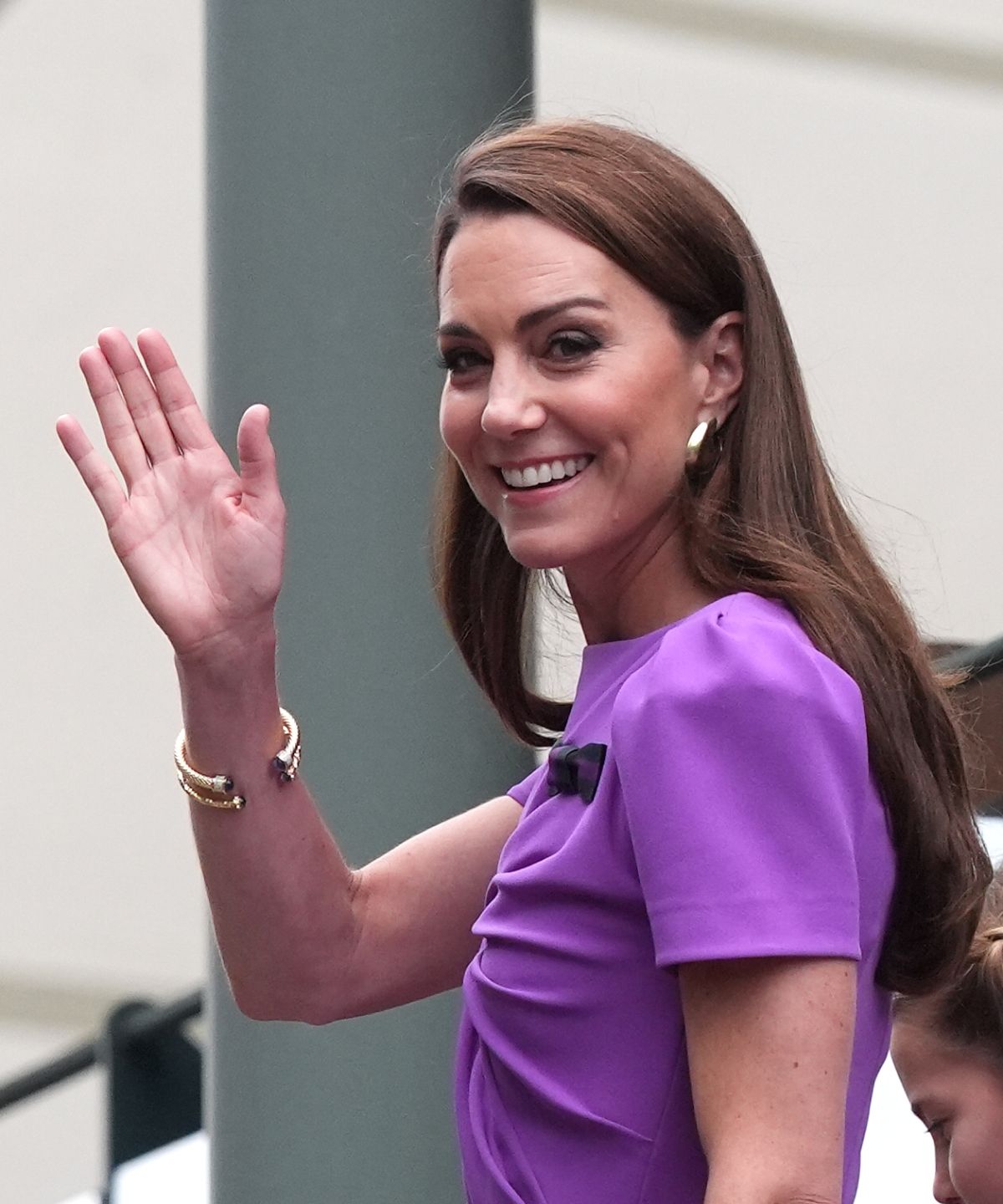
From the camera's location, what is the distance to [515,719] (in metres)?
2.38

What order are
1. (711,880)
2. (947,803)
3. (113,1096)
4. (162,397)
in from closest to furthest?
(711,880) → (947,803) → (162,397) → (113,1096)

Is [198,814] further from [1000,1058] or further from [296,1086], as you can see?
[296,1086]

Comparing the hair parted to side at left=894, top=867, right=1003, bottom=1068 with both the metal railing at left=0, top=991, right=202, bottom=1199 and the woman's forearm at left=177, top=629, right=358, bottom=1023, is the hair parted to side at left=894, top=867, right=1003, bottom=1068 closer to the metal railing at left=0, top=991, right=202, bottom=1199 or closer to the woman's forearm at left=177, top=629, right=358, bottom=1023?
the woman's forearm at left=177, top=629, right=358, bottom=1023

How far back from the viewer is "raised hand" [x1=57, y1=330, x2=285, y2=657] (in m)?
2.04

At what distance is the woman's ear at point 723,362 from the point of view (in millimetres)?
2008

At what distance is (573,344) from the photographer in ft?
6.43

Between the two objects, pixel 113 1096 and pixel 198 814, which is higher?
pixel 198 814

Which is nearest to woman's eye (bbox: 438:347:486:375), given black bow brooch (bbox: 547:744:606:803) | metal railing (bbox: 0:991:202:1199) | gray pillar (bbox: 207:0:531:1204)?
black bow brooch (bbox: 547:744:606:803)

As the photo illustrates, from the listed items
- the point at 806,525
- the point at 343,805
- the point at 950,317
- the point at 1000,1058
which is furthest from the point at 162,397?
the point at 950,317

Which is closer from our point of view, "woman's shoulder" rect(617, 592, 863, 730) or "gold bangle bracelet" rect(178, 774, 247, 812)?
"woman's shoulder" rect(617, 592, 863, 730)

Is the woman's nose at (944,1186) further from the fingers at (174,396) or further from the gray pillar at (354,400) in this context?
the fingers at (174,396)

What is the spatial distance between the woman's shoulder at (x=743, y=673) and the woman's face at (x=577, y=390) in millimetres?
179

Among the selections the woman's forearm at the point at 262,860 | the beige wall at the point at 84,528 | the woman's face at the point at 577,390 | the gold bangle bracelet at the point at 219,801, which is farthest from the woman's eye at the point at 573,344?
the beige wall at the point at 84,528

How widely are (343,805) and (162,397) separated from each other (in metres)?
1.47
